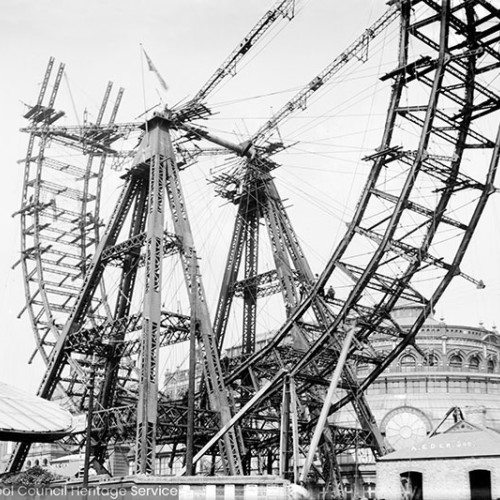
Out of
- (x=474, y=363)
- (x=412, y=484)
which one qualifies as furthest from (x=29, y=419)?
(x=474, y=363)

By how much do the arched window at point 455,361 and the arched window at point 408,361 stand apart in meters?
3.78

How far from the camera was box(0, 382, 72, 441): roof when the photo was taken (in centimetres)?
1905

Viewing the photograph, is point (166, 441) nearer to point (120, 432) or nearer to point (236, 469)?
point (120, 432)

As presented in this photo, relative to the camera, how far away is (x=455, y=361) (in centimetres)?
7431

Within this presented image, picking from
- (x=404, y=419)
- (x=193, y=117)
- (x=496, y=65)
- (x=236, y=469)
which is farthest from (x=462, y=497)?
(x=404, y=419)

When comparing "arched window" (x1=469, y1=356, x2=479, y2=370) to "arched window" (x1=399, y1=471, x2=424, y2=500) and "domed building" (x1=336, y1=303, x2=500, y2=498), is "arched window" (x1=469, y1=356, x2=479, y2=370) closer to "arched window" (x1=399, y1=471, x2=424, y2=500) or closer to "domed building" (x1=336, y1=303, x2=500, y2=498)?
"domed building" (x1=336, y1=303, x2=500, y2=498)

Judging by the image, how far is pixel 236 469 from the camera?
30.2 meters

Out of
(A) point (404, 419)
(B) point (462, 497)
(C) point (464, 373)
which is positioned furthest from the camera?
(C) point (464, 373)

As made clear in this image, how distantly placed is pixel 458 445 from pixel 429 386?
41226 millimetres

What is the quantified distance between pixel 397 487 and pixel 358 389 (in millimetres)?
8274

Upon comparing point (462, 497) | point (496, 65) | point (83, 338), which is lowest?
point (462, 497)

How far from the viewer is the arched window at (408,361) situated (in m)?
72.8

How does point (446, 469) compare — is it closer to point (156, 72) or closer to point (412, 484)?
point (412, 484)

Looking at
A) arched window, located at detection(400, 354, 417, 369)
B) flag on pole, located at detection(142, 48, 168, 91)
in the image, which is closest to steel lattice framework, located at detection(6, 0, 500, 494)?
flag on pole, located at detection(142, 48, 168, 91)
